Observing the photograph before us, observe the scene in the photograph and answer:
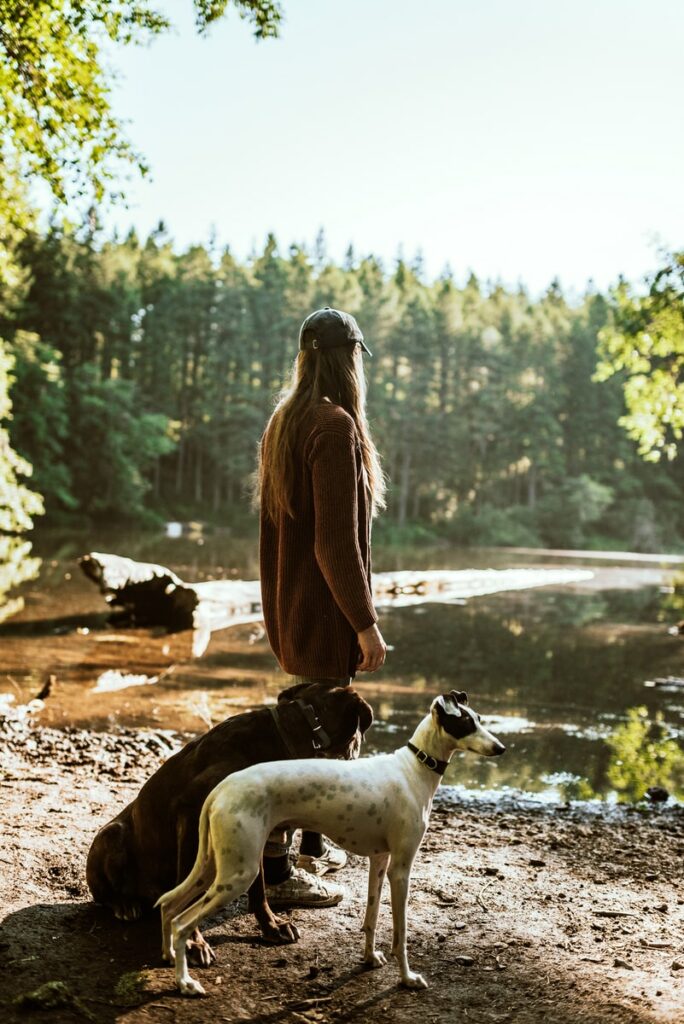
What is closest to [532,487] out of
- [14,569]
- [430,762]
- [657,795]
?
[14,569]

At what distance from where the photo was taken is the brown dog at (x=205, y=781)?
3725 millimetres

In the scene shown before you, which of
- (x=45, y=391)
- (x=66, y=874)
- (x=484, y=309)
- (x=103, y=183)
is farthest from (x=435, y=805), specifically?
(x=484, y=309)

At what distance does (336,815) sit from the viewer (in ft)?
11.3

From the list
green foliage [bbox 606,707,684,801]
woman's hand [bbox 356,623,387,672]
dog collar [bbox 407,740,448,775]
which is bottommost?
green foliage [bbox 606,707,684,801]

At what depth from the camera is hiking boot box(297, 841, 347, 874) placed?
15.6 feet

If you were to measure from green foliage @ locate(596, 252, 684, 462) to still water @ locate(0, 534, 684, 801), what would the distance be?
4535 mm

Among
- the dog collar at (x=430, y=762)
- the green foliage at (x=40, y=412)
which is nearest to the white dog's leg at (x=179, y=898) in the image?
the dog collar at (x=430, y=762)

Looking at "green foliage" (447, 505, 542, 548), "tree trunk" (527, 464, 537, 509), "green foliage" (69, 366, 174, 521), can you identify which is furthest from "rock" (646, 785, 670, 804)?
"tree trunk" (527, 464, 537, 509)

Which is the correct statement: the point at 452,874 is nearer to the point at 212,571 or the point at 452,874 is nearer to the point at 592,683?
the point at 592,683

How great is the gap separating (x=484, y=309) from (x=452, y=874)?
74812 mm

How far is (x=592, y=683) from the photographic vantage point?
40.1 ft

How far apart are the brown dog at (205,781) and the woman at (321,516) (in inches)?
10.8

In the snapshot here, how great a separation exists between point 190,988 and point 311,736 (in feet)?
3.38

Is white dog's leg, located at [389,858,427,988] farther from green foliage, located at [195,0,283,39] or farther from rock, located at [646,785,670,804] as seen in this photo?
green foliage, located at [195,0,283,39]
